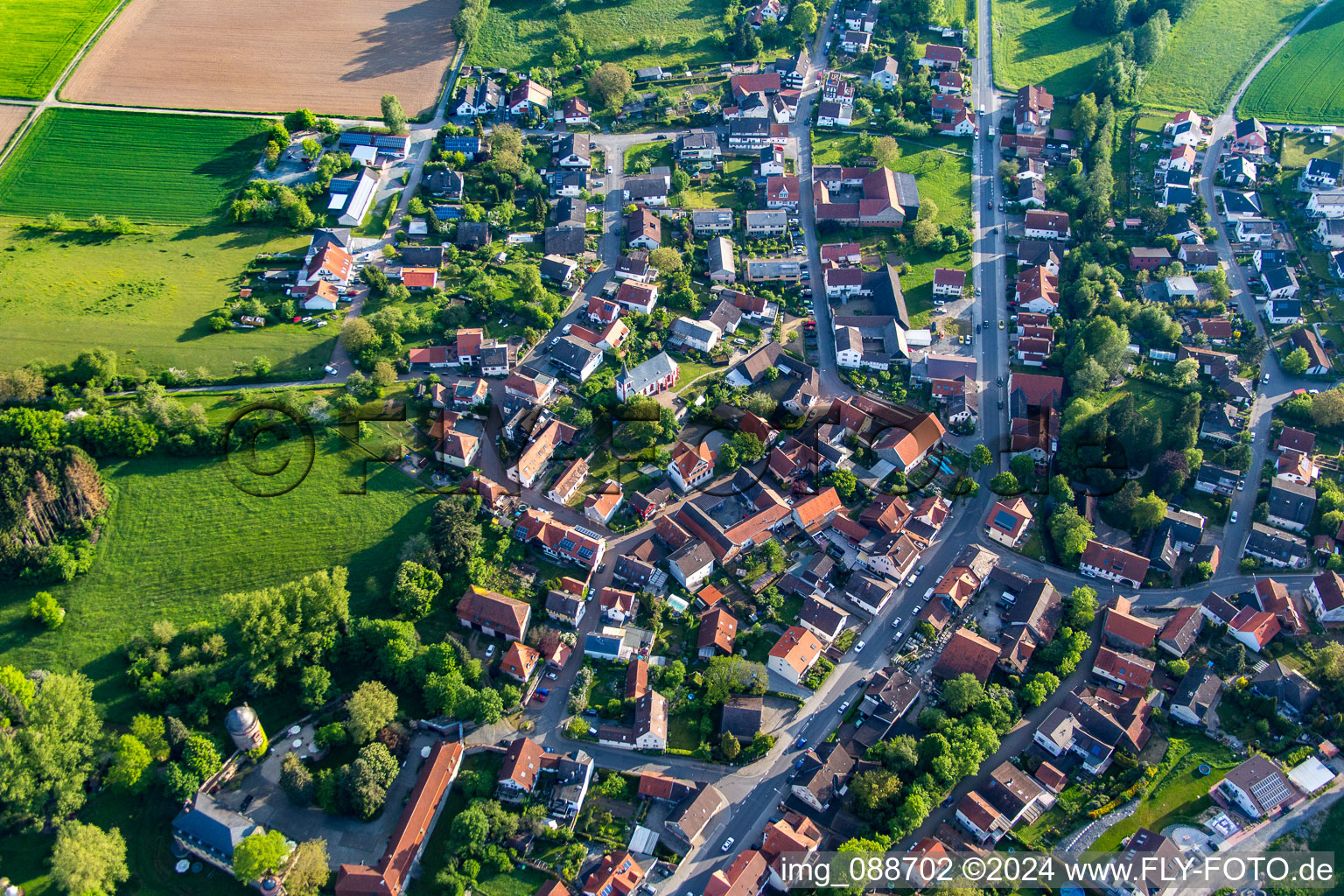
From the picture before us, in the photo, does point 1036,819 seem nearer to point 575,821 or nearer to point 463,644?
point 575,821

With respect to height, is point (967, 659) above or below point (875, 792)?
above

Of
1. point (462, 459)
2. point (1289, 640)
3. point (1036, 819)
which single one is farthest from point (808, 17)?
point (1036, 819)

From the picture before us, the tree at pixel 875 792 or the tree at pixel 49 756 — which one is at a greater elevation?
the tree at pixel 49 756

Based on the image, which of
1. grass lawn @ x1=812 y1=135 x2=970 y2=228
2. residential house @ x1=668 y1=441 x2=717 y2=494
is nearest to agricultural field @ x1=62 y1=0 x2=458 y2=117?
grass lawn @ x1=812 y1=135 x2=970 y2=228

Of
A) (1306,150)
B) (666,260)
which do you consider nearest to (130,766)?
(666,260)

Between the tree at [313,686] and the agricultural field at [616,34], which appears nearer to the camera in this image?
the tree at [313,686]

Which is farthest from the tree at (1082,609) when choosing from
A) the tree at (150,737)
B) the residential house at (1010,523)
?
the tree at (150,737)

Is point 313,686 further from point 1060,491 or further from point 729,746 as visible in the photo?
point 1060,491

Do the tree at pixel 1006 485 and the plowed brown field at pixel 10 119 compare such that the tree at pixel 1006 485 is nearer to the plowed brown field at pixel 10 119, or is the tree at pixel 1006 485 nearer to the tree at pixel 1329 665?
the tree at pixel 1329 665
